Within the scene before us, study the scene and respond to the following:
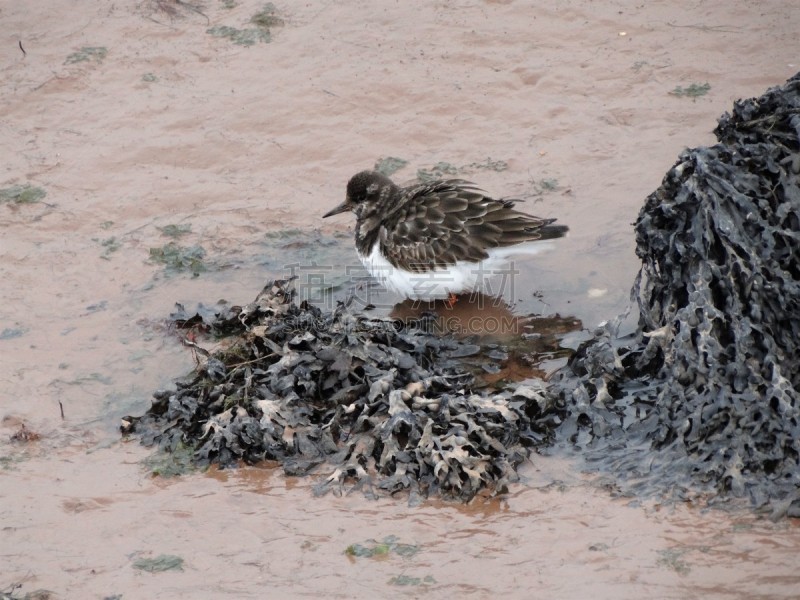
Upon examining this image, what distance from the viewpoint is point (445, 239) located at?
7.07 m

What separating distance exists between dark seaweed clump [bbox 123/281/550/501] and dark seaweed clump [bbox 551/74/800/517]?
52 cm

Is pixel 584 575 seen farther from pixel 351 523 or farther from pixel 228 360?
pixel 228 360

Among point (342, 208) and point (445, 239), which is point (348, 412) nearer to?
point (445, 239)

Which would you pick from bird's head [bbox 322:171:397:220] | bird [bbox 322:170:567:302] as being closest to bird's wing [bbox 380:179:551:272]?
bird [bbox 322:170:567:302]

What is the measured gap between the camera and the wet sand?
16.2 ft

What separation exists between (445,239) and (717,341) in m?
2.14

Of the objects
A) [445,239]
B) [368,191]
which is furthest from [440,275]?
[368,191]

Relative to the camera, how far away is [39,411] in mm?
6254

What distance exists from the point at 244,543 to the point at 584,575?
1.60 metres

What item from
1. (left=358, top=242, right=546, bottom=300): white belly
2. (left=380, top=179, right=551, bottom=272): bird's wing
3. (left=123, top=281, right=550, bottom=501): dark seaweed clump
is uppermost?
(left=380, top=179, right=551, bottom=272): bird's wing

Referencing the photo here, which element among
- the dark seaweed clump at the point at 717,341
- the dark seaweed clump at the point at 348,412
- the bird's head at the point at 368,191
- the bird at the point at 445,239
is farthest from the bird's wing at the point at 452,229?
the dark seaweed clump at the point at 717,341

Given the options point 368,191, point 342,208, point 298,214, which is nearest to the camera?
point 368,191

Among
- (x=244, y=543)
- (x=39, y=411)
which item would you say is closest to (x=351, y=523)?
(x=244, y=543)

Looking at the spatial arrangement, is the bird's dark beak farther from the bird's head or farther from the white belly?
the white belly
